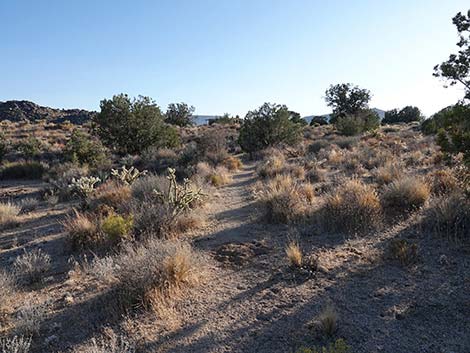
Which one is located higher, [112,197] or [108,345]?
[112,197]

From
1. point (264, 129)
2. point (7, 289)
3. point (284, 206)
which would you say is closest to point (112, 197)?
point (284, 206)

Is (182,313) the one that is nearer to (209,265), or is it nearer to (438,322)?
(209,265)

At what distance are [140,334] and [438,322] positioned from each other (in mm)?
3209

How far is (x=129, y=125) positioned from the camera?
63.3 feet

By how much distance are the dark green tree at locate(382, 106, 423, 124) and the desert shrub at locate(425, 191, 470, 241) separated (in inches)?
2057

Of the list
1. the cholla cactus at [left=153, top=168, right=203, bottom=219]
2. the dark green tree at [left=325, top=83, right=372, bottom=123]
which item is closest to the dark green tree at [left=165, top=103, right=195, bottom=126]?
the dark green tree at [left=325, top=83, right=372, bottom=123]

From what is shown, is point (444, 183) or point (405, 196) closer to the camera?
point (405, 196)

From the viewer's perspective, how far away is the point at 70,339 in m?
4.14

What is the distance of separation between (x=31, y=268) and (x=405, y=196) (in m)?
6.88

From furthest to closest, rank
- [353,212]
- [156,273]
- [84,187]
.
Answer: [84,187], [353,212], [156,273]

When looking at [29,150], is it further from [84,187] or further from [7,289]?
[7,289]

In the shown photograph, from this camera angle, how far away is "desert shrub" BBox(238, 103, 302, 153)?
2141 centimetres

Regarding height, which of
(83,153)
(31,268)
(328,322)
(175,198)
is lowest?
(328,322)

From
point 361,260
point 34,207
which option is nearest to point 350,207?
point 361,260
